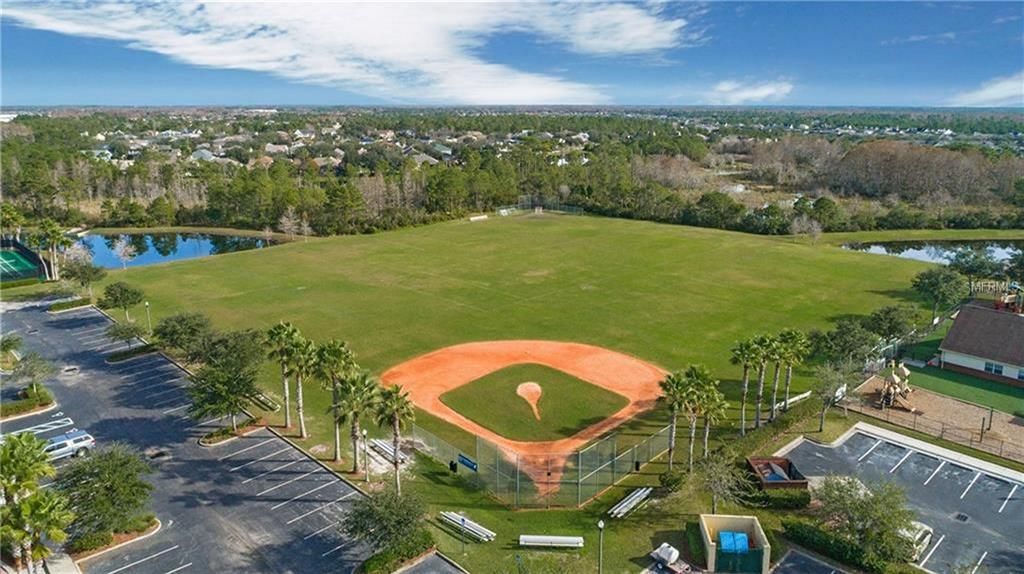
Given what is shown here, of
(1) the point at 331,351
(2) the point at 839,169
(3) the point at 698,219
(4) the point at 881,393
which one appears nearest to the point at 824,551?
(4) the point at 881,393

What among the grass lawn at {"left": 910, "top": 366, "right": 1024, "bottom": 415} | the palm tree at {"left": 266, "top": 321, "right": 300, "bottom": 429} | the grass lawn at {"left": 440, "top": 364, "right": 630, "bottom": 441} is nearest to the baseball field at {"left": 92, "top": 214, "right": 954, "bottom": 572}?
the grass lawn at {"left": 440, "top": 364, "right": 630, "bottom": 441}

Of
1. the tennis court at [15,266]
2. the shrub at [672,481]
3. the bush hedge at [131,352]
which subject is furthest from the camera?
the tennis court at [15,266]

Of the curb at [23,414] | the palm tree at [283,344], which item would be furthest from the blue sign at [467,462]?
the curb at [23,414]

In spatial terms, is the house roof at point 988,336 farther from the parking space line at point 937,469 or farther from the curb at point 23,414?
the curb at point 23,414

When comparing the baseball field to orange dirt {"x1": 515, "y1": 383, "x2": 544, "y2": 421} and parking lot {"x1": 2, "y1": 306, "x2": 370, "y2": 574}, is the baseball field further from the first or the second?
parking lot {"x1": 2, "y1": 306, "x2": 370, "y2": 574}

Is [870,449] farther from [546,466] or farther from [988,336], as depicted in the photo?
[546,466]

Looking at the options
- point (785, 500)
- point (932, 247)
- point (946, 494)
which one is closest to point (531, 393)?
point (785, 500)
